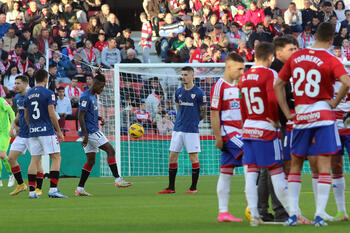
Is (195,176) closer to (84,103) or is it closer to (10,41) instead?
(84,103)

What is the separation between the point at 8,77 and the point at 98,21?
4.22 meters

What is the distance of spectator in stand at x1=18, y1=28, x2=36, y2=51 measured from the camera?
74.9 ft

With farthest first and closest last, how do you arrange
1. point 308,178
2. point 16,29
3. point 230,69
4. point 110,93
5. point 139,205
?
point 16,29, point 110,93, point 308,178, point 139,205, point 230,69

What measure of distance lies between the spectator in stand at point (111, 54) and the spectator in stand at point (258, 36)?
4.37m

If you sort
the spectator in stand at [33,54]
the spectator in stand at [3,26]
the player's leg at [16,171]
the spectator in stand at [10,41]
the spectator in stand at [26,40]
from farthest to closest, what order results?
the spectator in stand at [3,26] < the spectator in stand at [10,41] < the spectator in stand at [26,40] < the spectator in stand at [33,54] < the player's leg at [16,171]

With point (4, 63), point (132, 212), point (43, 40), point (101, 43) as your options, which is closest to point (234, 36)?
point (101, 43)

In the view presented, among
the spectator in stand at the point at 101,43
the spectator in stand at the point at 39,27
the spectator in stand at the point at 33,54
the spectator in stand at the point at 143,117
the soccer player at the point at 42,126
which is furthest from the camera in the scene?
Answer: the spectator in stand at the point at 101,43

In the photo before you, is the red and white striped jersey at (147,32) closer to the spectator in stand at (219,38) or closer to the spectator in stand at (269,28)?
the spectator in stand at (219,38)

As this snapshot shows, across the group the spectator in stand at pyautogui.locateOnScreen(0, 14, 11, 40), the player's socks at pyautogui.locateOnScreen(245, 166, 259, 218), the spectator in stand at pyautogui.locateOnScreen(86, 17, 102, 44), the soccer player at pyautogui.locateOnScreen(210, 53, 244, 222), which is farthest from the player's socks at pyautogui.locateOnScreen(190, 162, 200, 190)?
the spectator in stand at pyautogui.locateOnScreen(0, 14, 11, 40)

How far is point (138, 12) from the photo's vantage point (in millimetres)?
29672

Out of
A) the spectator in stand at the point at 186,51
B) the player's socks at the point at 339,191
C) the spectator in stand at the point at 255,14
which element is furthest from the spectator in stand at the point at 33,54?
the player's socks at the point at 339,191

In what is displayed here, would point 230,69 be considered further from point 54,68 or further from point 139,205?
point 54,68

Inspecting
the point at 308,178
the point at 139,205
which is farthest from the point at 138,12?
the point at 139,205

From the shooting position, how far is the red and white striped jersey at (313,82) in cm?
753
